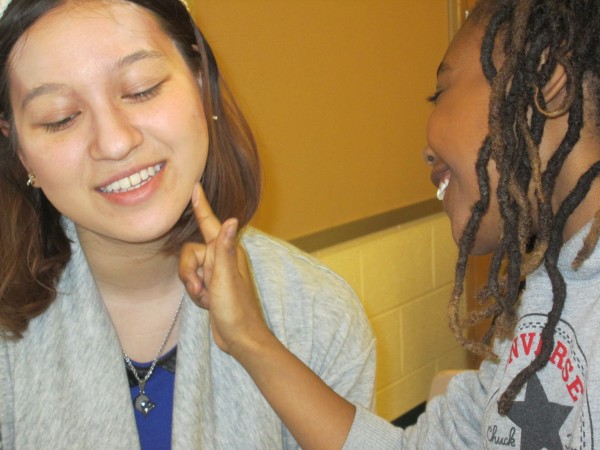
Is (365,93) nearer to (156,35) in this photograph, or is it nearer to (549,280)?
(156,35)

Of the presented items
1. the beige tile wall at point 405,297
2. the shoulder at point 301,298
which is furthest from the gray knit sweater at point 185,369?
the beige tile wall at point 405,297

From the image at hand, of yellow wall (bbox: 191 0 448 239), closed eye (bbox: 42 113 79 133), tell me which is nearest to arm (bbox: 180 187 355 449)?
closed eye (bbox: 42 113 79 133)

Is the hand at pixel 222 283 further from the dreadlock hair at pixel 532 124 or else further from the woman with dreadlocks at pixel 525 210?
the dreadlock hair at pixel 532 124

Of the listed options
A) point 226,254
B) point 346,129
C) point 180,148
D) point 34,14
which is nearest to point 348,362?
point 226,254

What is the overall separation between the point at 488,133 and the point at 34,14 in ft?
2.03

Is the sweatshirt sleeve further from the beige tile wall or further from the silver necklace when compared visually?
the beige tile wall

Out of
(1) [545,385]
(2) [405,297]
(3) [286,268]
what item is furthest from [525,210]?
(2) [405,297]

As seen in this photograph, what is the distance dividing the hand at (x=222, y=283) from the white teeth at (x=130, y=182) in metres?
0.08

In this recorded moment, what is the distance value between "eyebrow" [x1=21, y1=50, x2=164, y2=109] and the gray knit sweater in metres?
0.29

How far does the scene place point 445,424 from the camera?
→ 988 millimetres

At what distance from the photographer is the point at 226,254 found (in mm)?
930

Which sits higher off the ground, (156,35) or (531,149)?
(156,35)

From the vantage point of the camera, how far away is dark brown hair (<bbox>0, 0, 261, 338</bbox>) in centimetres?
106

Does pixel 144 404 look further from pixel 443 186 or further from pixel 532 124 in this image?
pixel 532 124
